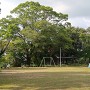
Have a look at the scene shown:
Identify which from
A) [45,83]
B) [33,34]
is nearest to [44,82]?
[45,83]

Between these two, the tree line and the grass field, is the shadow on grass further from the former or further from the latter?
the tree line

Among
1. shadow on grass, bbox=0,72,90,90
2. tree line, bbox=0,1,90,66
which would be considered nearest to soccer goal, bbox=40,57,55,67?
tree line, bbox=0,1,90,66

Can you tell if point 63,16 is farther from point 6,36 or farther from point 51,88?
point 51,88

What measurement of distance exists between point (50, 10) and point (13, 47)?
351 inches

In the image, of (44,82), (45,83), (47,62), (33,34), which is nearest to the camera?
(45,83)

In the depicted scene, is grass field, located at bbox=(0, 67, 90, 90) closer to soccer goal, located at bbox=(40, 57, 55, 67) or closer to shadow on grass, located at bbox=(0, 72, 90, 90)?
shadow on grass, located at bbox=(0, 72, 90, 90)

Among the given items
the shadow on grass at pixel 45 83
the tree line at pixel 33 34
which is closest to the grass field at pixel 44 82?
the shadow on grass at pixel 45 83

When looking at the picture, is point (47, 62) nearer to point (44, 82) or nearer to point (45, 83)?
point (44, 82)

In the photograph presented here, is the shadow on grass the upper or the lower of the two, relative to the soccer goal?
lower

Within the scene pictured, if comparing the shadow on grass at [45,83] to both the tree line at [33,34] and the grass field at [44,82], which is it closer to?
the grass field at [44,82]

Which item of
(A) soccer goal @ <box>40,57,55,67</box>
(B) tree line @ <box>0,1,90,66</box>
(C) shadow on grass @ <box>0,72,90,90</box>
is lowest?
(C) shadow on grass @ <box>0,72,90,90</box>

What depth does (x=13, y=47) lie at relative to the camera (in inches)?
2159

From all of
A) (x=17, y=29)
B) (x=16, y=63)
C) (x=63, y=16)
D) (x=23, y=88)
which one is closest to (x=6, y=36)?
(x=17, y=29)

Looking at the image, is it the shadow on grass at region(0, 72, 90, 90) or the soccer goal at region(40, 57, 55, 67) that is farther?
the soccer goal at region(40, 57, 55, 67)
